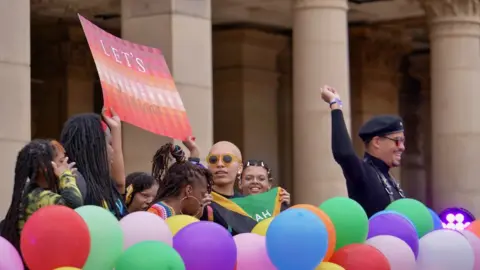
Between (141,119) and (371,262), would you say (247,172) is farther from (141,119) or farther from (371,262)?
(371,262)

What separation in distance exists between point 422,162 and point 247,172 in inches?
742

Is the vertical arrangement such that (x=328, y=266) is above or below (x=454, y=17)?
below

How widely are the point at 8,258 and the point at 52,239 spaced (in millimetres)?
261

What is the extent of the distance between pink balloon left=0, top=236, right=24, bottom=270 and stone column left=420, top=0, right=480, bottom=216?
1503 centimetres

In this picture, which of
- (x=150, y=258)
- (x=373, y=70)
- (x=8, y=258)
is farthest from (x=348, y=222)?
(x=373, y=70)

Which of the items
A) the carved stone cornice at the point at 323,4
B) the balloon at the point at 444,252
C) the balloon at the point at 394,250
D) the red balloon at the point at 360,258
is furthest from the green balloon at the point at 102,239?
the carved stone cornice at the point at 323,4

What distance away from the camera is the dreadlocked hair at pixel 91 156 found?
7.45 m

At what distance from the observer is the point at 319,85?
17.4 m

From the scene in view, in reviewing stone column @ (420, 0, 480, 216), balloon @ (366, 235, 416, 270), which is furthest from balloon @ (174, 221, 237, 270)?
stone column @ (420, 0, 480, 216)

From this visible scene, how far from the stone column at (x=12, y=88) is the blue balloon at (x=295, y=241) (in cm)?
559

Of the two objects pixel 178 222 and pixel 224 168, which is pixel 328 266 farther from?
pixel 224 168

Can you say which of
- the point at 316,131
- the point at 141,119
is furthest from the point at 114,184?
the point at 316,131

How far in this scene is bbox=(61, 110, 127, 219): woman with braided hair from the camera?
7.45m

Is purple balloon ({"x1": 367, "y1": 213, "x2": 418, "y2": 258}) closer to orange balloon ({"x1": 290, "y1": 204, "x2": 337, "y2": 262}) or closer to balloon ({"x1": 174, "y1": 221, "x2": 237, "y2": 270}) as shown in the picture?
orange balloon ({"x1": 290, "y1": 204, "x2": 337, "y2": 262})
